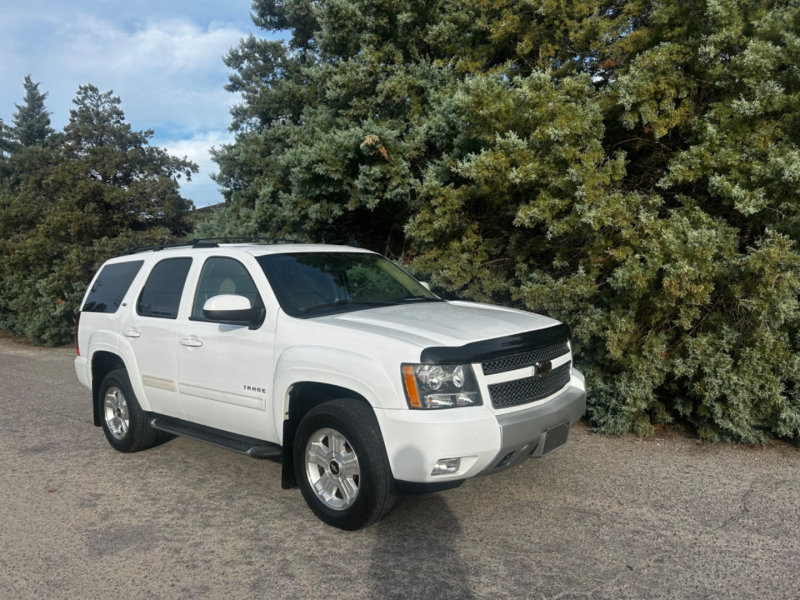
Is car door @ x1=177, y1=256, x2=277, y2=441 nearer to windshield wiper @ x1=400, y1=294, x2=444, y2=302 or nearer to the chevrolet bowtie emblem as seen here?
windshield wiper @ x1=400, y1=294, x2=444, y2=302

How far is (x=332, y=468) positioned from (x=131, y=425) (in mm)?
2634

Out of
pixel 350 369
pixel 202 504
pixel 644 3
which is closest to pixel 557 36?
pixel 644 3

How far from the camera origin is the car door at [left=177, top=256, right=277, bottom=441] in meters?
4.60

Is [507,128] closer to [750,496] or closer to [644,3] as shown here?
[644,3]

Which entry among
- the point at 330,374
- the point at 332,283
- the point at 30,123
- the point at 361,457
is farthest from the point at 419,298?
the point at 30,123

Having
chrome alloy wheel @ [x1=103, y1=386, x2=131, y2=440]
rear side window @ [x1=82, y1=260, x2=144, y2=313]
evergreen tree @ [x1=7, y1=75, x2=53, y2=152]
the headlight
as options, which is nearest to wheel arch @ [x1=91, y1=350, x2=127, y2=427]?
chrome alloy wheel @ [x1=103, y1=386, x2=131, y2=440]

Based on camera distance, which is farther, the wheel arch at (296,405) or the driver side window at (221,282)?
the driver side window at (221,282)

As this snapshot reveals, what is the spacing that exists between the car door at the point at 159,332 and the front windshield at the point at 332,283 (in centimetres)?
108

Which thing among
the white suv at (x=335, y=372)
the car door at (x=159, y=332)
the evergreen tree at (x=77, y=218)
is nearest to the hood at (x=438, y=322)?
the white suv at (x=335, y=372)

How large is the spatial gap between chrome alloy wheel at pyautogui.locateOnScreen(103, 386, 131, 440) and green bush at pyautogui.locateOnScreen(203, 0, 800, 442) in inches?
150

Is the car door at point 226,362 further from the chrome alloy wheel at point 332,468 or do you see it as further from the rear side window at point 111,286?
the rear side window at point 111,286

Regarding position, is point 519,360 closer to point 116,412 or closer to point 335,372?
point 335,372

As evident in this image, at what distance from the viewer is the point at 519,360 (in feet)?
13.6

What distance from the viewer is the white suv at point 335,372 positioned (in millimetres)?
3807
